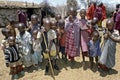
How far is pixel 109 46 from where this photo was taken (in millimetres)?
6727

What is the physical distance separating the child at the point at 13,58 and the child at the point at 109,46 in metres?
2.15

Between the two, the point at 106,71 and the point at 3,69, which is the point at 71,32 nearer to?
the point at 106,71

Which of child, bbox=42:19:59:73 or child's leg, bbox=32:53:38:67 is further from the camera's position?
child's leg, bbox=32:53:38:67

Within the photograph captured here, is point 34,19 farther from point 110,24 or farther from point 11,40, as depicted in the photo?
point 110,24

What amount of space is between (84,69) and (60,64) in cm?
74

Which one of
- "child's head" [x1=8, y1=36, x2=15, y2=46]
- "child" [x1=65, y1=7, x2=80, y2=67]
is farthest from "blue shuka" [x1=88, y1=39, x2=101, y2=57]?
"child's head" [x1=8, y1=36, x2=15, y2=46]

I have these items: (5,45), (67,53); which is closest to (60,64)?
(67,53)

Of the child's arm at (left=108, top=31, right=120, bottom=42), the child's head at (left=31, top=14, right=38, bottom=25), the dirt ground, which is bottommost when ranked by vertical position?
the dirt ground

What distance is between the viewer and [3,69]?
7.70 m

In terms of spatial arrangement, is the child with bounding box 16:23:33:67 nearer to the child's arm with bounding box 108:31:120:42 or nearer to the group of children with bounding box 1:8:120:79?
the group of children with bounding box 1:8:120:79

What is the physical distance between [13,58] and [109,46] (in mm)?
2450

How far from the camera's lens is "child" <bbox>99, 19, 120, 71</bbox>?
6.60 meters

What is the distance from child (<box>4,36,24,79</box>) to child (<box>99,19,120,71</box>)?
215 cm

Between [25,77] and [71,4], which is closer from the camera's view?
[25,77]
